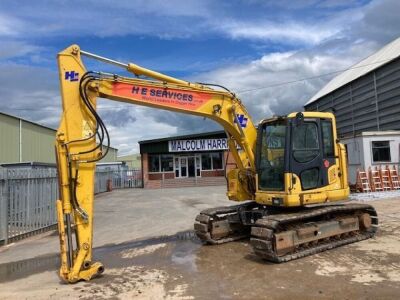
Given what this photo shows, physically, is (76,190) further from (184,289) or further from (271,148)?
(271,148)

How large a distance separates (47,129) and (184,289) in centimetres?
3786

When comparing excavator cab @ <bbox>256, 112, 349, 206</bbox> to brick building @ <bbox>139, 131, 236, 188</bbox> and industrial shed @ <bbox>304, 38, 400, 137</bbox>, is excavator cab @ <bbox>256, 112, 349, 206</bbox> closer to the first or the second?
industrial shed @ <bbox>304, 38, 400, 137</bbox>

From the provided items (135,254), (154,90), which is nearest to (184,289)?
(135,254)

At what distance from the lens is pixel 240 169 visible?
35.2 feet

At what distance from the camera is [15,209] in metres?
13.2

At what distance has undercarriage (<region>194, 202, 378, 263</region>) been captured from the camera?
28.8ft

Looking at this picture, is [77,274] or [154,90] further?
[154,90]

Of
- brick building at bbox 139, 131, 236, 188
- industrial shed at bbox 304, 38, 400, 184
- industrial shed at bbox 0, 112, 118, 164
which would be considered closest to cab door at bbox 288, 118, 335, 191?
industrial shed at bbox 304, 38, 400, 184

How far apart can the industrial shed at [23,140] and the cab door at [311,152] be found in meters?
28.5

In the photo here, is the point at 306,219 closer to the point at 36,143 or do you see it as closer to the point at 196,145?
the point at 196,145

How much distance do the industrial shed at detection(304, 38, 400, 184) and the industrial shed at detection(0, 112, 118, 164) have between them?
2381cm

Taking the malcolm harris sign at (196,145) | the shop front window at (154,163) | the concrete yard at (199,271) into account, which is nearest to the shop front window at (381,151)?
the concrete yard at (199,271)

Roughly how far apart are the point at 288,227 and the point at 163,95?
3.76 meters

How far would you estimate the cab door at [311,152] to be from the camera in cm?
944
